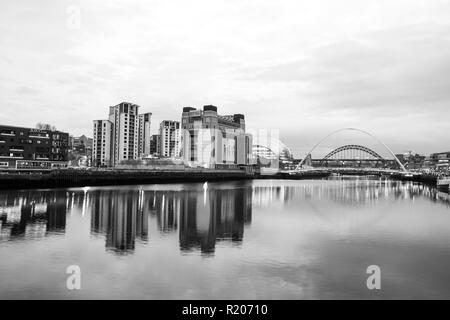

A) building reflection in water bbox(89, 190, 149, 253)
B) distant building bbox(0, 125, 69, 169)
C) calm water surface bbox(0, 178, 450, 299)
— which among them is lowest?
calm water surface bbox(0, 178, 450, 299)

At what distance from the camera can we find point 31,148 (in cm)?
12588

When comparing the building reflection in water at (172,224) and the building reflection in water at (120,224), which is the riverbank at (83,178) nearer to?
the building reflection in water at (172,224)

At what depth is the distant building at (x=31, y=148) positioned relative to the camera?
390 ft

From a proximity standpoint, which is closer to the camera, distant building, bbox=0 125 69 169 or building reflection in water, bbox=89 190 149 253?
building reflection in water, bbox=89 190 149 253

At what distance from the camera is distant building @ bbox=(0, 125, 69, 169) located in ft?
390

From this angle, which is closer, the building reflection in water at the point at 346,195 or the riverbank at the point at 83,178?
the building reflection in water at the point at 346,195

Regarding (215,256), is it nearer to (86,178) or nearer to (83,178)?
(83,178)

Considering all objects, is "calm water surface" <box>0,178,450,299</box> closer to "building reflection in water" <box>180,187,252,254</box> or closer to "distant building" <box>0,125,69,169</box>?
"building reflection in water" <box>180,187,252,254</box>

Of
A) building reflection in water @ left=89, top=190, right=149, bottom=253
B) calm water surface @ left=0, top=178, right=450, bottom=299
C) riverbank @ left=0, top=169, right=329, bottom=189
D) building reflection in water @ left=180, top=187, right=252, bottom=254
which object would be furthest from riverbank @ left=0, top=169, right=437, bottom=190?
building reflection in water @ left=180, top=187, right=252, bottom=254

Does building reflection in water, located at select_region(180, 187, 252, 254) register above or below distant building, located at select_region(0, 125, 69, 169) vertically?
below

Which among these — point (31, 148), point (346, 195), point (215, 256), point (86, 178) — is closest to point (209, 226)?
point (215, 256)

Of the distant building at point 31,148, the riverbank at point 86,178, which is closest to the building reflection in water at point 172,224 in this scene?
the riverbank at point 86,178

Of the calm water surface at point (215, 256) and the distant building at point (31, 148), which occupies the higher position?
the distant building at point (31, 148)

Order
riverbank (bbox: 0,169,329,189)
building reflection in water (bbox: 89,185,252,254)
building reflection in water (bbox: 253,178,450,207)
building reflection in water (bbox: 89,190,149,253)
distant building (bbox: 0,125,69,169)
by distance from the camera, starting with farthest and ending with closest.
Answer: distant building (bbox: 0,125,69,169)
riverbank (bbox: 0,169,329,189)
building reflection in water (bbox: 253,178,450,207)
building reflection in water (bbox: 89,185,252,254)
building reflection in water (bbox: 89,190,149,253)
